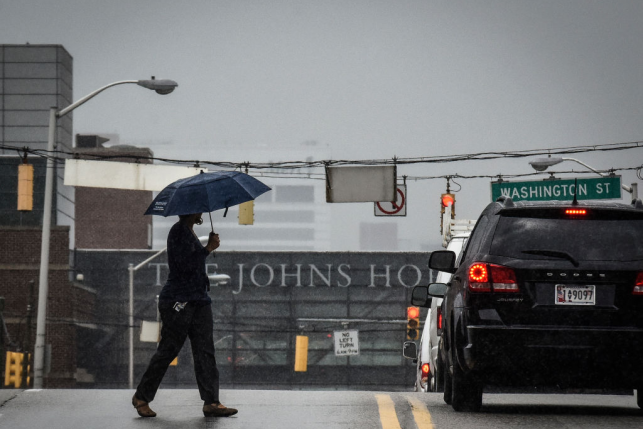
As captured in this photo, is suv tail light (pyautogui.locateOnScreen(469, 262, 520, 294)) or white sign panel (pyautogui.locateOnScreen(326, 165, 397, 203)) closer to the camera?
suv tail light (pyautogui.locateOnScreen(469, 262, 520, 294))

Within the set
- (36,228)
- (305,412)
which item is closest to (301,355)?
(36,228)

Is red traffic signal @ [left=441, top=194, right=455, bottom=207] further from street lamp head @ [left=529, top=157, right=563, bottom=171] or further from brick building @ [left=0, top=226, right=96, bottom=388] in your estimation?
brick building @ [left=0, top=226, right=96, bottom=388]

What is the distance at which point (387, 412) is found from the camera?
972 cm

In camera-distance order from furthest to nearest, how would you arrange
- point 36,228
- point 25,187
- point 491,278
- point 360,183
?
point 36,228 < point 360,183 < point 25,187 < point 491,278

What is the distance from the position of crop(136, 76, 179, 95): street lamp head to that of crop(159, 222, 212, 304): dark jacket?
622 inches

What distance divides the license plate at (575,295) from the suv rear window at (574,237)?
24cm

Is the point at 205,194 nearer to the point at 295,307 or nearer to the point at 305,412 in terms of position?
the point at 305,412

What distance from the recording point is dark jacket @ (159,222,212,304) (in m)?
9.20

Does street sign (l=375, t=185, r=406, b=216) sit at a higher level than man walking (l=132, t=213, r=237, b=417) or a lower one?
higher

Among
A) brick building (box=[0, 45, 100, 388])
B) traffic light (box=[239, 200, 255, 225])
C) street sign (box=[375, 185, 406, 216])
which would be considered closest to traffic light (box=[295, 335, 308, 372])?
brick building (box=[0, 45, 100, 388])

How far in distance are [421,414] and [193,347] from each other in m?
2.05

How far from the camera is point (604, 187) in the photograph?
108 feet

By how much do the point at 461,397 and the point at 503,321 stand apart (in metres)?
1.16

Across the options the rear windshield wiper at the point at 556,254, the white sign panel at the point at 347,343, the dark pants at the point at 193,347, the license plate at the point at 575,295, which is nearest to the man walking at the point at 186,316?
the dark pants at the point at 193,347
